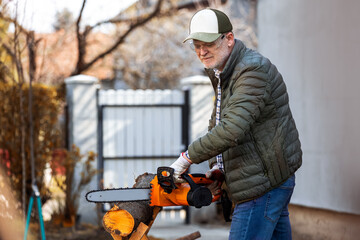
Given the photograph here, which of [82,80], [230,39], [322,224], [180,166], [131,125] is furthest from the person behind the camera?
[131,125]

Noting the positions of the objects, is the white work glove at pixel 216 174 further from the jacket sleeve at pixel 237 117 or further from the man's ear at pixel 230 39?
the man's ear at pixel 230 39

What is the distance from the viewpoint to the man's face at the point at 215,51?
3.12m

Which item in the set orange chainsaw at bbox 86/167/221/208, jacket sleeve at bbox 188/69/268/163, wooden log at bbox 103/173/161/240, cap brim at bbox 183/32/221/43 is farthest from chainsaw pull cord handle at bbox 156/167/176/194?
cap brim at bbox 183/32/221/43

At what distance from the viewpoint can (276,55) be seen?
6031 millimetres

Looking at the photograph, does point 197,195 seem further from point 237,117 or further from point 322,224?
point 322,224

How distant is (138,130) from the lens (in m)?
8.23

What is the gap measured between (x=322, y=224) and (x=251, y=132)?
249cm

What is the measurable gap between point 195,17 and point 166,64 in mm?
18727

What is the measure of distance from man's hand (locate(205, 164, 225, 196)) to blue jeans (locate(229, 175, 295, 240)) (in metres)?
0.22

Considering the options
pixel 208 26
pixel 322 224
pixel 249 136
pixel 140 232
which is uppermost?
pixel 208 26

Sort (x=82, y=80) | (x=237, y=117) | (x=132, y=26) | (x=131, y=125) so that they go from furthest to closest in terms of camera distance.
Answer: (x=132, y=26) < (x=131, y=125) < (x=82, y=80) < (x=237, y=117)

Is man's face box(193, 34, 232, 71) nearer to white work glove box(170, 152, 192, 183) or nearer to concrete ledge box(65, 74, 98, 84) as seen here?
white work glove box(170, 152, 192, 183)

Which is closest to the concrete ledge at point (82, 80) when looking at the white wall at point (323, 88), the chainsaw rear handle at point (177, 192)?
the white wall at point (323, 88)

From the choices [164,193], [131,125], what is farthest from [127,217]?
[131,125]
